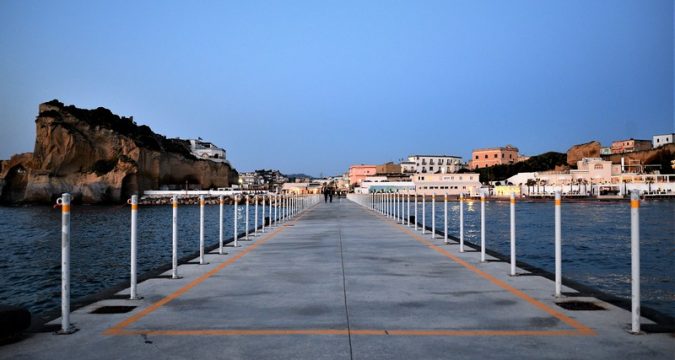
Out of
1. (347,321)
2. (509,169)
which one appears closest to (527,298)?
(347,321)

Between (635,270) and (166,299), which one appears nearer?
(635,270)

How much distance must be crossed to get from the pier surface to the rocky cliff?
404 ft

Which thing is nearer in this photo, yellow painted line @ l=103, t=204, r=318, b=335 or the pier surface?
the pier surface

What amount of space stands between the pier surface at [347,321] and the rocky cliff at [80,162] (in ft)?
404

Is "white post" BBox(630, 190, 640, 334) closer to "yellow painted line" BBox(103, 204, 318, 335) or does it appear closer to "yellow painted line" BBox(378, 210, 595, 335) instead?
"yellow painted line" BBox(378, 210, 595, 335)

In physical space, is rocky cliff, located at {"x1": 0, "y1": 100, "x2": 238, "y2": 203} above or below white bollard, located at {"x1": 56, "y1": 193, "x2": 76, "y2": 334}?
above

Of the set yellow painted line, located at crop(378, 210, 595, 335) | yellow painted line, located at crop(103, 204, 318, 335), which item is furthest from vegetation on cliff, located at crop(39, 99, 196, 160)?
yellow painted line, located at crop(378, 210, 595, 335)

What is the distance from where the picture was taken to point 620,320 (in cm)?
607

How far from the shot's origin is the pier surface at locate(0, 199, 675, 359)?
4.93 m

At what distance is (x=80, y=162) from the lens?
122938 millimetres

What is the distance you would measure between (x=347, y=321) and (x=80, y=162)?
429ft

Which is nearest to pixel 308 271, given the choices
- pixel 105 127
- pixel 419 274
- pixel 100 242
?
pixel 419 274

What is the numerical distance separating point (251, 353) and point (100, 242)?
109 feet

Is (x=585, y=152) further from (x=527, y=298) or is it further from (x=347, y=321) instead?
(x=347, y=321)
